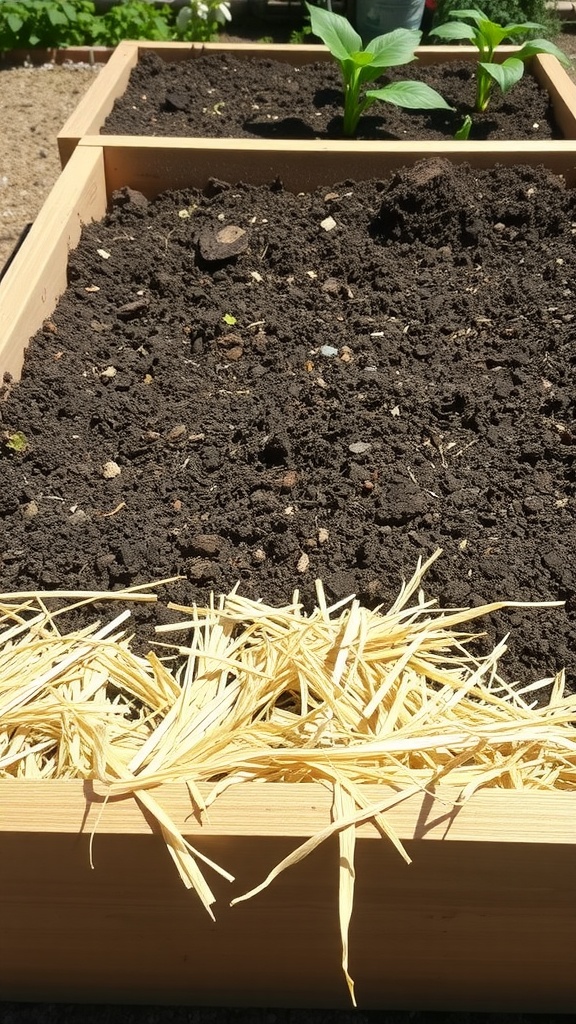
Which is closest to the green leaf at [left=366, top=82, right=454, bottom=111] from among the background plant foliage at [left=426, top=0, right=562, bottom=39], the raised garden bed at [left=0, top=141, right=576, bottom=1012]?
the raised garden bed at [left=0, top=141, right=576, bottom=1012]

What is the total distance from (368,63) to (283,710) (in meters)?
2.15

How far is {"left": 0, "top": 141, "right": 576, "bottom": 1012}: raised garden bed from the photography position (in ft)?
3.39

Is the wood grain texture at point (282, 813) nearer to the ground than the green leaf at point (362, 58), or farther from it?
nearer to the ground

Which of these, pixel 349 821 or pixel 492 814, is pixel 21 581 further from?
pixel 492 814

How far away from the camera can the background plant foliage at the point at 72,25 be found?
4.88 metres

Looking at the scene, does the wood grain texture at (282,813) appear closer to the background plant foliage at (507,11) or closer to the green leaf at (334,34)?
the green leaf at (334,34)

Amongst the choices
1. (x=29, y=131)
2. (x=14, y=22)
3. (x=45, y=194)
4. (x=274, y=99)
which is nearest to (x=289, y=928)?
(x=274, y=99)

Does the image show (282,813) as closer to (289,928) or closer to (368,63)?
(289,928)

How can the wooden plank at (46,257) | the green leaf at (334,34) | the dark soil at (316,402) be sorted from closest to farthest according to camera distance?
the dark soil at (316,402) < the wooden plank at (46,257) < the green leaf at (334,34)

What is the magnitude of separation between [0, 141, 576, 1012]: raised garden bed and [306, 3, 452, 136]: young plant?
12.7 inches

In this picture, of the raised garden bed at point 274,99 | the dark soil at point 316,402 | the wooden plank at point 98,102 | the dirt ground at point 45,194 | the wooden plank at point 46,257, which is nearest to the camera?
the dirt ground at point 45,194

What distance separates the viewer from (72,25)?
4.99m

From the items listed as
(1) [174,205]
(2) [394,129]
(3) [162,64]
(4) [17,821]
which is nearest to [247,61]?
(3) [162,64]

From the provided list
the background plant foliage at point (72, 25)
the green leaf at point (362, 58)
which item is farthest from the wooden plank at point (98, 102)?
the background plant foliage at point (72, 25)
